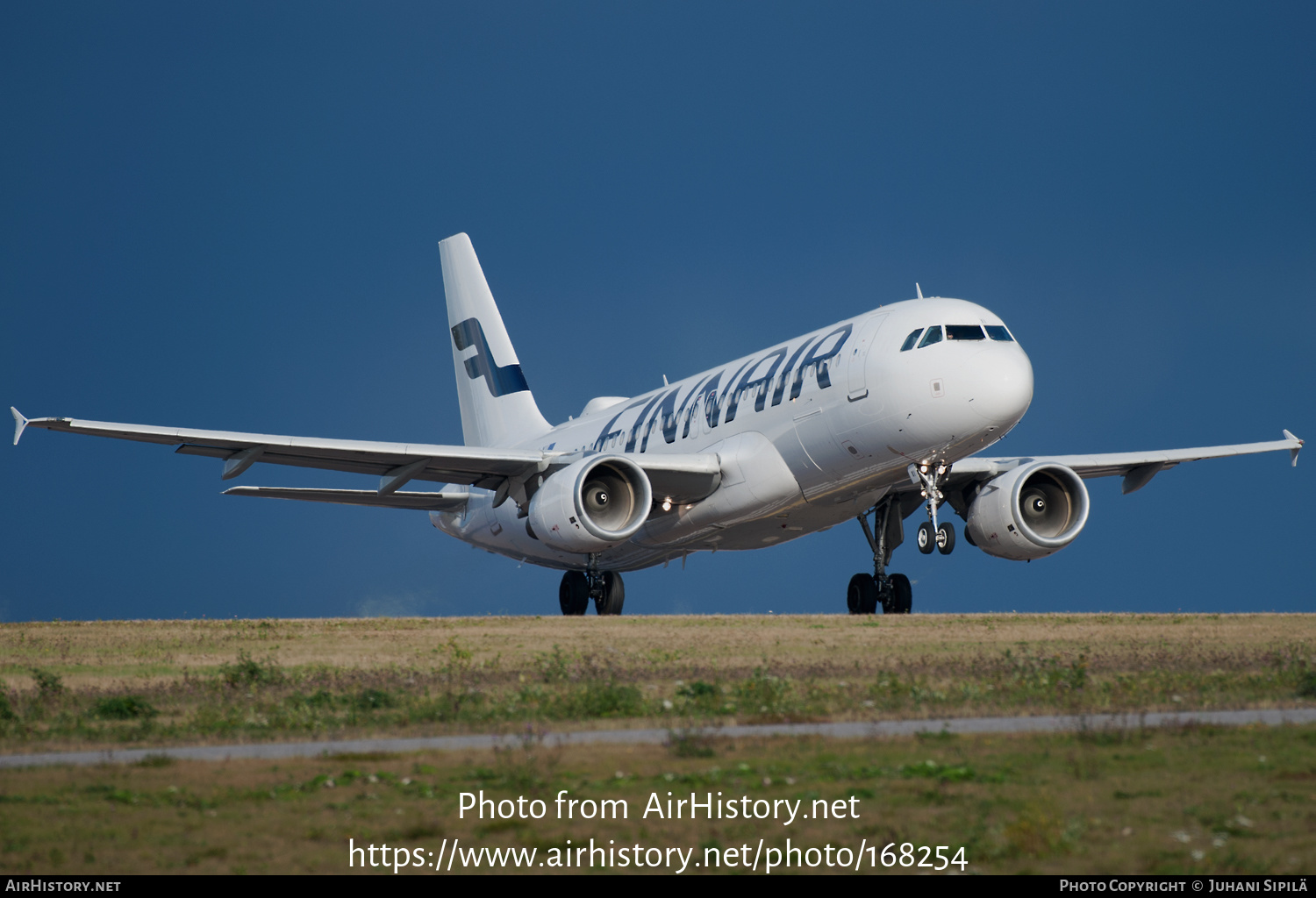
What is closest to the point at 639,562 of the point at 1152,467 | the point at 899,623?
the point at 899,623

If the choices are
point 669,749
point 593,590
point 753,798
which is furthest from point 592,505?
point 753,798

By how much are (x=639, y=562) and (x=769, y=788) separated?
22.7 metres

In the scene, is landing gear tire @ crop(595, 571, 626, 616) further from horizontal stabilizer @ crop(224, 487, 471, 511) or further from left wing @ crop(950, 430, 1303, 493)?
left wing @ crop(950, 430, 1303, 493)

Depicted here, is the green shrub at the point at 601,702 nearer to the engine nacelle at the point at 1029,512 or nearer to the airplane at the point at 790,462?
the airplane at the point at 790,462

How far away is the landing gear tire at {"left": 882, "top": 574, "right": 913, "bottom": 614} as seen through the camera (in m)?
29.3

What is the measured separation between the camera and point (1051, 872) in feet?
22.3

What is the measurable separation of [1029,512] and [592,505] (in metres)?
9.05

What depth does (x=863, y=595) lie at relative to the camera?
98.4ft

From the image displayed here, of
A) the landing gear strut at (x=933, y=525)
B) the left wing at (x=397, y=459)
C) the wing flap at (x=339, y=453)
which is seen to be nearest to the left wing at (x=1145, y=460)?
the landing gear strut at (x=933, y=525)

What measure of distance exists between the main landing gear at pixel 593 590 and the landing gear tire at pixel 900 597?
228 inches

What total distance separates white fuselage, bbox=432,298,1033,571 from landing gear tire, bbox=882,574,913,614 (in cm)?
193

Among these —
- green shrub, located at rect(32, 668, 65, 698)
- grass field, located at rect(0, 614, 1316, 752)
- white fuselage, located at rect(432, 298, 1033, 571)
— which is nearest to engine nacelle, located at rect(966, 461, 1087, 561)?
white fuselage, located at rect(432, 298, 1033, 571)

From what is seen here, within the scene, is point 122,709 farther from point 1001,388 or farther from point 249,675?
point 1001,388

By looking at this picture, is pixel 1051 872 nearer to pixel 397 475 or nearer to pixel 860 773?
pixel 860 773
